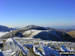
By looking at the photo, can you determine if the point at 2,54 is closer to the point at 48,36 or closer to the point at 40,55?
the point at 40,55

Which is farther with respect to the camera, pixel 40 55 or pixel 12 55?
pixel 12 55

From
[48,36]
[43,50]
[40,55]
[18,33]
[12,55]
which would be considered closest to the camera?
[40,55]

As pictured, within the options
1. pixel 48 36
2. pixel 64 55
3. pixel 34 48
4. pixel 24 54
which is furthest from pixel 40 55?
pixel 48 36

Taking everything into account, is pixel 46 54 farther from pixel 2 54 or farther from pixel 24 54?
pixel 2 54

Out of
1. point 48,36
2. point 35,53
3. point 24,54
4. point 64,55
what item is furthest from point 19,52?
point 48,36

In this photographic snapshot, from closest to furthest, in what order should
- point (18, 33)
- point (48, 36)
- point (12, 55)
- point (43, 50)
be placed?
point (43, 50), point (12, 55), point (48, 36), point (18, 33)

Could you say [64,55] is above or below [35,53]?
below

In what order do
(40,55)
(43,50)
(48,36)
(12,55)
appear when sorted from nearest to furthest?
(40,55), (43,50), (12,55), (48,36)

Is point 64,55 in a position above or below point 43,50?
below

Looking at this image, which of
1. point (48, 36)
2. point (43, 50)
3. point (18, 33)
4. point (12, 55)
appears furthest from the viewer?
point (18, 33)
